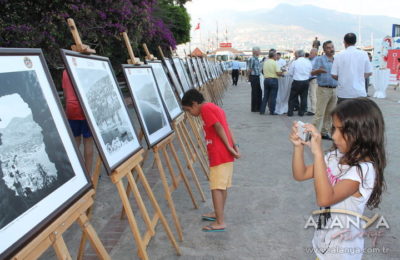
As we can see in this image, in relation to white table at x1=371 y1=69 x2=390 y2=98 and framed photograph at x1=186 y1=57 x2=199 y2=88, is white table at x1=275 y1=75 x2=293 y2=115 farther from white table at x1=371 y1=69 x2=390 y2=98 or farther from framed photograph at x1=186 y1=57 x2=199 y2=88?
white table at x1=371 y1=69 x2=390 y2=98

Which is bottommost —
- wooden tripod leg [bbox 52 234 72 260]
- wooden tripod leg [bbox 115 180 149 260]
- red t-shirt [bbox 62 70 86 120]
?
wooden tripod leg [bbox 115 180 149 260]

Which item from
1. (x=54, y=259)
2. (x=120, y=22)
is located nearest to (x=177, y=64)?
(x=120, y=22)

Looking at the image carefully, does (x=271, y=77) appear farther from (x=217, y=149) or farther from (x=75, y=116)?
(x=217, y=149)

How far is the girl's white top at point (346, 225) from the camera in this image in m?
1.83

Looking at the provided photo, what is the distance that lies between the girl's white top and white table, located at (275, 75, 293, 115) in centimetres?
948

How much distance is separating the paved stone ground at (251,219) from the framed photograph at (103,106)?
1.11m

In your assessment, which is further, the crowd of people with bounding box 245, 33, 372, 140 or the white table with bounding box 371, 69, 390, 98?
the white table with bounding box 371, 69, 390, 98

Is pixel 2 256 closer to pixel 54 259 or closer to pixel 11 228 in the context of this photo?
pixel 11 228

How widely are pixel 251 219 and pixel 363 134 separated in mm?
2369

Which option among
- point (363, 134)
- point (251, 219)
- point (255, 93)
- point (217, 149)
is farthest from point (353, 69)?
point (255, 93)

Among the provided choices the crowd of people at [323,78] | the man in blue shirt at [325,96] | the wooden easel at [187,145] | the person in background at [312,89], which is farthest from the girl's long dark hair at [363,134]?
the person in background at [312,89]

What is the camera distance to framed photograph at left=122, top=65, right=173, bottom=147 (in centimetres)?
343

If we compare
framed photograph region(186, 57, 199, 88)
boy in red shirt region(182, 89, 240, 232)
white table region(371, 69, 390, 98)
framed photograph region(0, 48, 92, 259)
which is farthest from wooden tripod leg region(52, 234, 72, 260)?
white table region(371, 69, 390, 98)

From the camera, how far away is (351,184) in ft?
5.94
